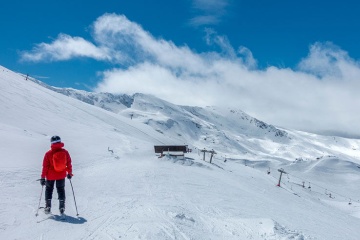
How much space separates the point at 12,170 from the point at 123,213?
6.75m

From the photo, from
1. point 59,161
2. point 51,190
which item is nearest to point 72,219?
point 51,190

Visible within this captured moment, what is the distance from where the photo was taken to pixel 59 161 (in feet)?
32.0

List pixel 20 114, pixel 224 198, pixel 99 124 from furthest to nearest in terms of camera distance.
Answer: pixel 99 124 → pixel 20 114 → pixel 224 198

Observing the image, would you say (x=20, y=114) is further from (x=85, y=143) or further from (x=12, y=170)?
(x=12, y=170)

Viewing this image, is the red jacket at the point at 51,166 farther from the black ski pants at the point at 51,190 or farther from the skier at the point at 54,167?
the black ski pants at the point at 51,190

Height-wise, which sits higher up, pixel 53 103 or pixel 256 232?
pixel 53 103

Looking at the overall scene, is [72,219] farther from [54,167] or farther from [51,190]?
[54,167]

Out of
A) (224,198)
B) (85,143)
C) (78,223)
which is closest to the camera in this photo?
(78,223)

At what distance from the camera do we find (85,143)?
27.9 m

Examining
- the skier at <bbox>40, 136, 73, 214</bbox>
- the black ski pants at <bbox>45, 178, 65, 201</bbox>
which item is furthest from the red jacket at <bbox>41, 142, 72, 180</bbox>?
the black ski pants at <bbox>45, 178, 65, 201</bbox>

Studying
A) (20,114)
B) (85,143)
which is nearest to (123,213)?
(85,143)

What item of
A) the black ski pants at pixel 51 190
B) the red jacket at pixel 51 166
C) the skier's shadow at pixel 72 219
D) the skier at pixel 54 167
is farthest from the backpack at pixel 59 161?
the skier's shadow at pixel 72 219

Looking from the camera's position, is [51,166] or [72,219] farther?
[51,166]

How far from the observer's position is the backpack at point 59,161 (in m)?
9.70
